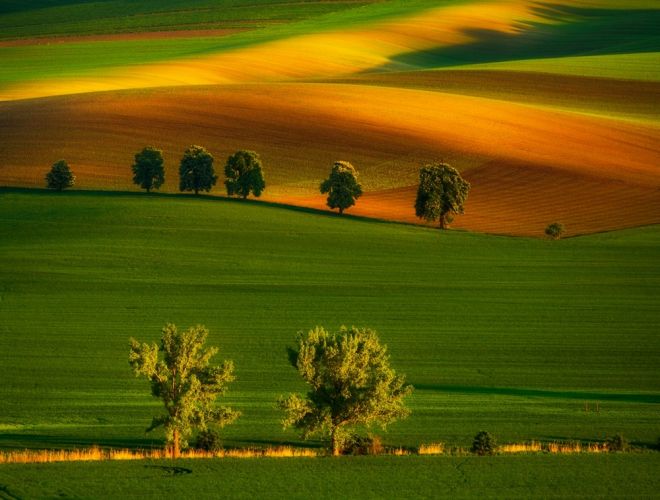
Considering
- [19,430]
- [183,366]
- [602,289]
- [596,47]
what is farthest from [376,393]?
[596,47]

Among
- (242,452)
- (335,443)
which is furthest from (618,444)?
(242,452)

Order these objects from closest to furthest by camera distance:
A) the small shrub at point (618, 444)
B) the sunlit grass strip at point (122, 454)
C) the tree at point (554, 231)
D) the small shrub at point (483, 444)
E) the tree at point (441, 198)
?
the sunlit grass strip at point (122, 454) < the small shrub at point (483, 444) < the small shrub at point (618, 444) < the tree at point (554, 231) < the tree at point (441, 198)

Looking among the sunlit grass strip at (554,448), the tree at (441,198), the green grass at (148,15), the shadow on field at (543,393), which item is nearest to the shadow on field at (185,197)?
the tree at (441,198)

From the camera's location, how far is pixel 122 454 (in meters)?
30.9

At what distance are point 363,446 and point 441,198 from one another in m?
37.7

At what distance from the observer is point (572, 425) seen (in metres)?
35.5

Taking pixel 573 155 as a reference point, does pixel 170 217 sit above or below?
below

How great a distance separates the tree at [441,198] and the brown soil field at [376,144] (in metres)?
Answer: 1.23

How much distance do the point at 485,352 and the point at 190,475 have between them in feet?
60.3

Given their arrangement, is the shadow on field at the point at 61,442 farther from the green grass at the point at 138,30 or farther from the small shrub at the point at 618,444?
the green grass at the point at 138,30

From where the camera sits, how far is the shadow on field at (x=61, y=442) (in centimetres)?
3219

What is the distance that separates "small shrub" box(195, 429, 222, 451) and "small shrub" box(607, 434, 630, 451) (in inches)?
375

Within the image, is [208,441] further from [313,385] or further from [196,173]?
[196,173]

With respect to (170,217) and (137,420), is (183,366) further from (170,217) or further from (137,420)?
(170,217)
